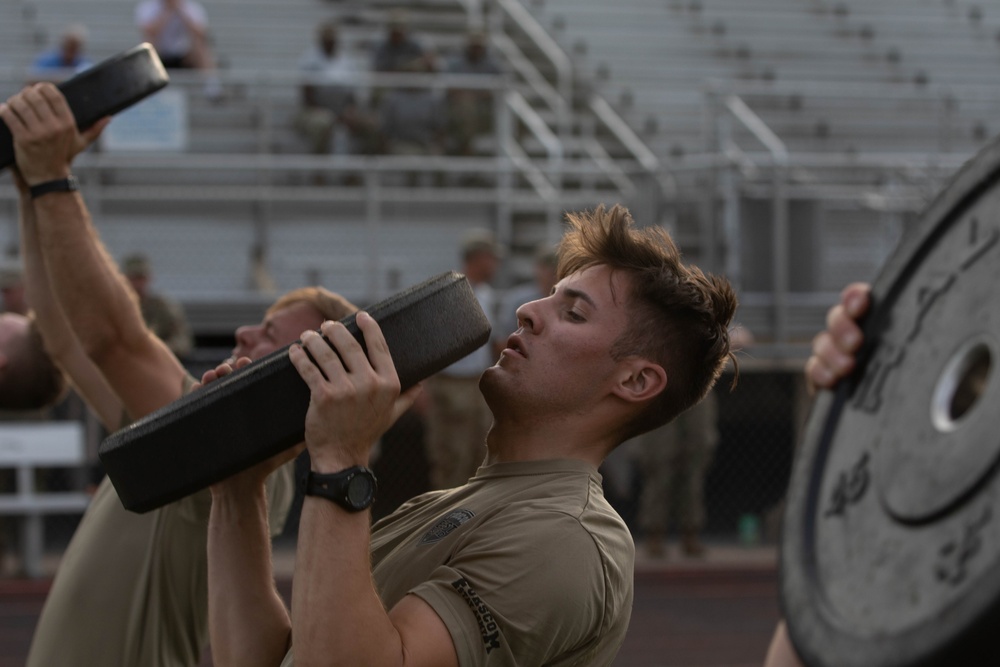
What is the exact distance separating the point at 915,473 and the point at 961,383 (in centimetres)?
13

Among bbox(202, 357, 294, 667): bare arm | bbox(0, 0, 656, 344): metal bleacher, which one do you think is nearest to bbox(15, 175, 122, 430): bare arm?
bbox(202, 357, 294, 667): bare arm

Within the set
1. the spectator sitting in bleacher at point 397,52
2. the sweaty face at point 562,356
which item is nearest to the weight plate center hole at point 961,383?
the sweaty face at point 562,356

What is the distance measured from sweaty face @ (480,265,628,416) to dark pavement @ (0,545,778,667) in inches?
196

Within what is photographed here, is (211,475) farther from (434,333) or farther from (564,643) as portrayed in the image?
(564,643)

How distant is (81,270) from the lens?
2.93 metres

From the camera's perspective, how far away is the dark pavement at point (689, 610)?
7.26 m

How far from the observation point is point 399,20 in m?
11.3

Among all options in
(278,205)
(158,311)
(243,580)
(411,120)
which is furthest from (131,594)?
(411,120)

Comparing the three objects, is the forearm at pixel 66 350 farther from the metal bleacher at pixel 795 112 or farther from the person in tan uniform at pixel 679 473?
the metal bleacher at pixel 795 112

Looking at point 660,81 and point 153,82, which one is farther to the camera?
point 660,81

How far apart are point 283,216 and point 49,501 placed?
272 cm

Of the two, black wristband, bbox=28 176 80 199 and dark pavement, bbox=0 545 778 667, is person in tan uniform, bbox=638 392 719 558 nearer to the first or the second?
dark pavement, bbox=0 545 778 667

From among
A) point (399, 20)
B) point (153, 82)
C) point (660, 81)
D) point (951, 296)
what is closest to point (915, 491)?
point (951, 296)

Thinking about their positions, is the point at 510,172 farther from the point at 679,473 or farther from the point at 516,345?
the point at 516,345
